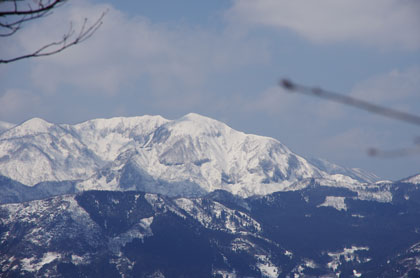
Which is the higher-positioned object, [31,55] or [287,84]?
[287,84]

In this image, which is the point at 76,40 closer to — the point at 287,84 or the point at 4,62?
the point at 4,62

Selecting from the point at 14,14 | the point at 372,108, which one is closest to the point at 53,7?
the point at 14,14

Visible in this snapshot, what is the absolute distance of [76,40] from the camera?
34.2 feet

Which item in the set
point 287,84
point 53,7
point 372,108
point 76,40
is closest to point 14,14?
point 53,7

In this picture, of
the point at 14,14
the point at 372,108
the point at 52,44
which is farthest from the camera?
the point at 52,44

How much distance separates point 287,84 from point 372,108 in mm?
961

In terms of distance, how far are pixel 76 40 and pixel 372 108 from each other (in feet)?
19.7

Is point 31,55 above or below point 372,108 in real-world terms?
below

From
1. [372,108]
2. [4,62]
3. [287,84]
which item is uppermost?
[372,108]

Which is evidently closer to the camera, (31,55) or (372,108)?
(372,108)

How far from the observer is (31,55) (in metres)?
9.74

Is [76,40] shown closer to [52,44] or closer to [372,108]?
[52,44]

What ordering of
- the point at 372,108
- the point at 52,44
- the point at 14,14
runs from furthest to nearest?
1. the point at 52,44
2. the point at 14,14
3. the point at 372,108

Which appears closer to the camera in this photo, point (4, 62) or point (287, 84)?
point (287, 84)
